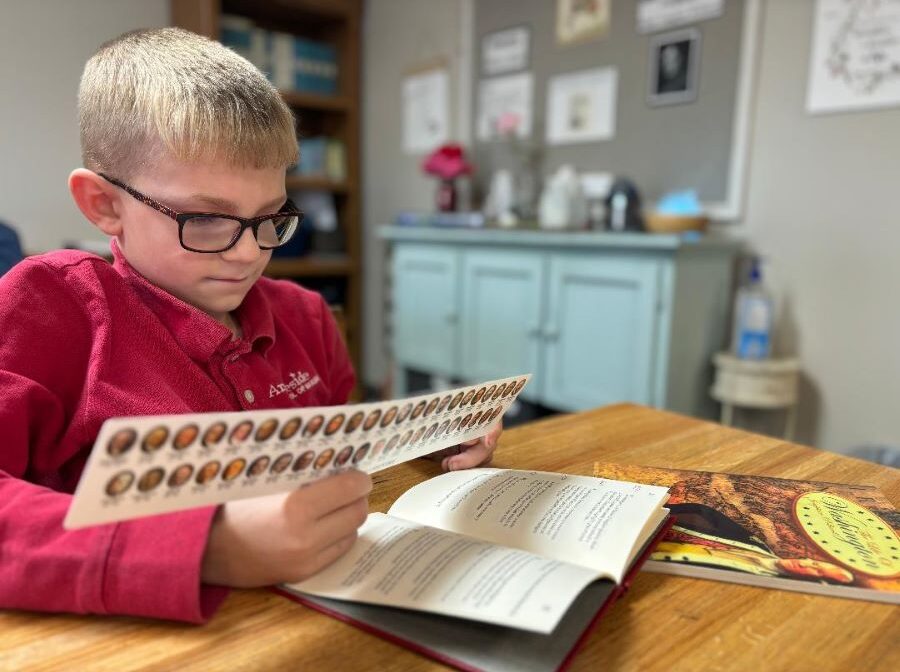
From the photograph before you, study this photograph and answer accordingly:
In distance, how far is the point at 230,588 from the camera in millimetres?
515

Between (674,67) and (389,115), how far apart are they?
1659 millimetres

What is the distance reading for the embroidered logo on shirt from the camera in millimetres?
797

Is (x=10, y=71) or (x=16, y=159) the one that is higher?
(x=10, y=71)

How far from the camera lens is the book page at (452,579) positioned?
445 millimetres

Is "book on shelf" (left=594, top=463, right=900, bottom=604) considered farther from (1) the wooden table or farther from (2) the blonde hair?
(2) the blonde hair

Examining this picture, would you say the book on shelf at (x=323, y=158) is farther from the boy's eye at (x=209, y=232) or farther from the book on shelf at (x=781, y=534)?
the book on shelf at (x=781, y=534)

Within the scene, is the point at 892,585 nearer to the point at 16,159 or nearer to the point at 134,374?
the point at 134,374

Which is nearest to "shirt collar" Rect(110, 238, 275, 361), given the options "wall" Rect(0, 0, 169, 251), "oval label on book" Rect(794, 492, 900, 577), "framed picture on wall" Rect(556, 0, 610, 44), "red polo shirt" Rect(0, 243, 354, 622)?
"red polo shirt" Rect(0, 243, 354, 622)

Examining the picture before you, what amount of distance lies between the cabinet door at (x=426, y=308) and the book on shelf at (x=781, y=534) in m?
1.88

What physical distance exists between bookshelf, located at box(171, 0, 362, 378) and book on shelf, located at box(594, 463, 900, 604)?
104 inches

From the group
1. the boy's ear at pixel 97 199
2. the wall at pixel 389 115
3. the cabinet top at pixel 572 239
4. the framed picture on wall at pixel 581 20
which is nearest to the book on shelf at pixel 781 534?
the boy's ear at pixel 97 199

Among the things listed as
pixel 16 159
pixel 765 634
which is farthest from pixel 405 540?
pixel 16 159

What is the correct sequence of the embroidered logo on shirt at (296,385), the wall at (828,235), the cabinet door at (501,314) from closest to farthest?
the embroidered logo on shirt at (296,385) → the wall at (828,235) → the cabinet door at (501,314)

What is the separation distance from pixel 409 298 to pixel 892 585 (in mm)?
2387
